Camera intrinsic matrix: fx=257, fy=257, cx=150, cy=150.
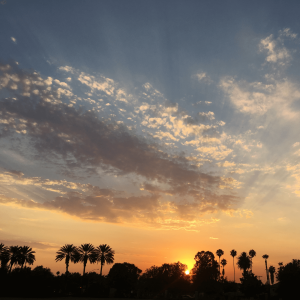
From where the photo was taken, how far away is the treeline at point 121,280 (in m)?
63.8

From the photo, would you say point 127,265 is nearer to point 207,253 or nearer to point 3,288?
point 207,253

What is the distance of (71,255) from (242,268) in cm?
8448

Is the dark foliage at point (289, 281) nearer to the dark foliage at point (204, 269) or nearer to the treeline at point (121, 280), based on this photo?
the treeline at point (121, 280)

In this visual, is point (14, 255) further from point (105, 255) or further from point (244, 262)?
point (244, 262)

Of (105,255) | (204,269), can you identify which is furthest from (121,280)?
(204,269)

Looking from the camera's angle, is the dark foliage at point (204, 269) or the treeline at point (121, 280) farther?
the dark foliage at point (204, 269)

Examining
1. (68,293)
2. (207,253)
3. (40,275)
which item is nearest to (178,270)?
(207,253)

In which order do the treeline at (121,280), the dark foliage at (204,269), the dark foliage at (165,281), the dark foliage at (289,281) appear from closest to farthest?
the dark foliage at (289,281) → the treeline at (121,280) → the dark foliage at (165,281) → the dark foliage at (204,269)

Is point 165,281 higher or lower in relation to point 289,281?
lower

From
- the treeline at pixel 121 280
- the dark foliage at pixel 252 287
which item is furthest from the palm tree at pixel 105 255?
the dark foliage at pixel 252 287

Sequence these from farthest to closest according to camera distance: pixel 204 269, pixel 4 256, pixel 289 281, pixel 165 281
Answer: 1. pixel 204 269
2. pixel 165 281
3. pixel 4 256
4. pixel 289 281

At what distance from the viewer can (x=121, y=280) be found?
87375 millimetres

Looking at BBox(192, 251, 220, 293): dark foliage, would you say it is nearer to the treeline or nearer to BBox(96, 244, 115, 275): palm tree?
the treeline

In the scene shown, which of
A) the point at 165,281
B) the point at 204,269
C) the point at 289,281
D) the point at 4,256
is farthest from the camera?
the point at 204,269
